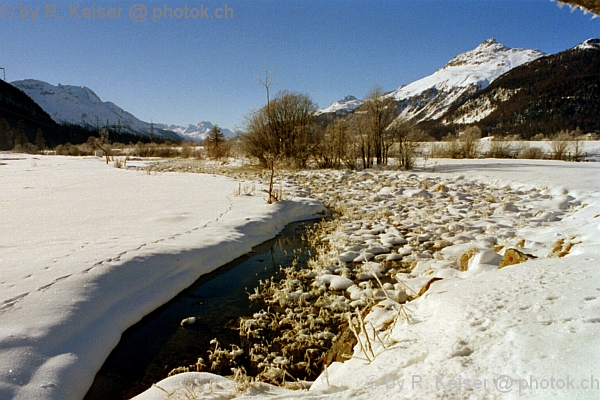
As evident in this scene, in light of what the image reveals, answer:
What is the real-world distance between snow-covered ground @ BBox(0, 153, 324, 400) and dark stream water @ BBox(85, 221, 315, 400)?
126 mm

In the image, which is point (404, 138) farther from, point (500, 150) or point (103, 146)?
point (103, 146)

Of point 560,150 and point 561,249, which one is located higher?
point 560,150

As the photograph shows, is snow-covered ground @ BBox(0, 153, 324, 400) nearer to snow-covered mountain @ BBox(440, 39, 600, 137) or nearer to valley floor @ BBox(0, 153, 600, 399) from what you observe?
valley floor @ BBox(0, 153, 600, 399)

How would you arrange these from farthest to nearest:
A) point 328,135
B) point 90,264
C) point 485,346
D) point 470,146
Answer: point 470,146, point 328,135, point 90,264, point 485,346

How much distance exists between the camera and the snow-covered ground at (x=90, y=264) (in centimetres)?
267

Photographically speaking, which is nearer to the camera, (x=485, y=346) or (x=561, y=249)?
(x=485, y=346)

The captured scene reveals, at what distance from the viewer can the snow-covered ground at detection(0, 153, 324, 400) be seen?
8.77 ft

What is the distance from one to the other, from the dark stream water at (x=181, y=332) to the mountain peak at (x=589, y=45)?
6592 inches

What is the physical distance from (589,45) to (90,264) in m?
175

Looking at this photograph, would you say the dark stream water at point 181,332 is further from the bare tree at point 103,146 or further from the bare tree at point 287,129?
the bare tree at point 103,146

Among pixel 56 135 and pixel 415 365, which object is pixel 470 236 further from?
pixel 56 135

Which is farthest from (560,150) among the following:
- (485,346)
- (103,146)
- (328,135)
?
(103,146)

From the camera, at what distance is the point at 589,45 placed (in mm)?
121438

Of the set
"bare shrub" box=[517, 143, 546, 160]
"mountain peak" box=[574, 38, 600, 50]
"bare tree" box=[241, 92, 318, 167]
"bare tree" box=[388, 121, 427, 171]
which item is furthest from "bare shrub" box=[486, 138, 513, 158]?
"mountain peak" box=[574, 38, 600, 50]
